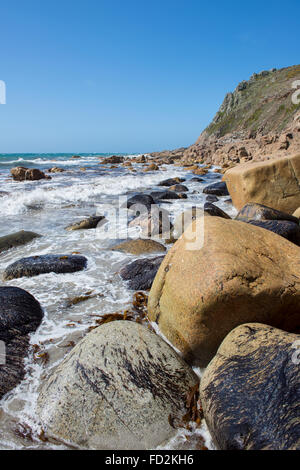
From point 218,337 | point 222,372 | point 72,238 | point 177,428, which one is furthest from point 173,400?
point 72,238

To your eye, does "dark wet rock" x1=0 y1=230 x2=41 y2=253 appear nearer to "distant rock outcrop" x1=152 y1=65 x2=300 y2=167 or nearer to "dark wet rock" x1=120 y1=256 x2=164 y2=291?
"dark wet rock" x1=120 y1=256 x2=164 y2=291

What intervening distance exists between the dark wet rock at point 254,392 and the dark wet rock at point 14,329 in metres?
1.55

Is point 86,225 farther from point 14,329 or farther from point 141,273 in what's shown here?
point 14,329

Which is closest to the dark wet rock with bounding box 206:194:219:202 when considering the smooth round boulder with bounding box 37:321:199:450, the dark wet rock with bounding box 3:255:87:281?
the dark wet rock with bounding box 3:255:87:281

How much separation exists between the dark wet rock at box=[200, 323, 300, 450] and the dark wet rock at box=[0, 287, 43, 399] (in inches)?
61.2

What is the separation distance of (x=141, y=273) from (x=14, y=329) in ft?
6.18

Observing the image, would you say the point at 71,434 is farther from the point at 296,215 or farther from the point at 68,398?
the point at 296,215

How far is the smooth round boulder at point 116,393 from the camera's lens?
1.79 meters

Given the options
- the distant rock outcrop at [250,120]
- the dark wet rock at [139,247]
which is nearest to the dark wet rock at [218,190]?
the distant rock outcrop at [250,120]

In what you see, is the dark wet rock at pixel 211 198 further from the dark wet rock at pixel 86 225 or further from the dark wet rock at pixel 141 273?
the dark wet rock at pixel 141 273

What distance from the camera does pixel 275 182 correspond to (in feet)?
A: 21.0

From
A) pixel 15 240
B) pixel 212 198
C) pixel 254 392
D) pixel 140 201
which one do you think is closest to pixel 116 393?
pixel 254 392

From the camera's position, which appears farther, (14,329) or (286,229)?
(286,229)

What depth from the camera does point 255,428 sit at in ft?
4.99
